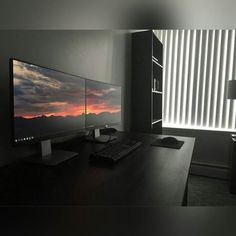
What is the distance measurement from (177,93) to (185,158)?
2.36 m

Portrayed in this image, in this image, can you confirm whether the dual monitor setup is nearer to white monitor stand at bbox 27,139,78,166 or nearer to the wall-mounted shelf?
white monitor stand at bbox 27,139,78,166

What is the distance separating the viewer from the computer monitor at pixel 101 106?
4.57 feet

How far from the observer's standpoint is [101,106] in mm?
1548

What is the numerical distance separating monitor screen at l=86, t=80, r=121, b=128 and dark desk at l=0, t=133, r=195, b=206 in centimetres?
38

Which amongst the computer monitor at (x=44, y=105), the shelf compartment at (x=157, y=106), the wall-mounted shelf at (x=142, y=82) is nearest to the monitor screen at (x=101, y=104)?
the computer monitor at (x=44, y=105)

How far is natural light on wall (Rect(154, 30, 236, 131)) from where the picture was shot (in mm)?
3092

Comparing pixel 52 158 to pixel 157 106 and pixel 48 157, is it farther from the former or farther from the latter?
pixel 157 106

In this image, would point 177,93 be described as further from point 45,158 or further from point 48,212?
point 48,212

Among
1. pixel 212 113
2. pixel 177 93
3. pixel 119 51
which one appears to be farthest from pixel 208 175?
pixel 119 51

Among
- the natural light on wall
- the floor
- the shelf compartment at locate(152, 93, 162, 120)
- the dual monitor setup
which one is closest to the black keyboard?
the dual monitor setup

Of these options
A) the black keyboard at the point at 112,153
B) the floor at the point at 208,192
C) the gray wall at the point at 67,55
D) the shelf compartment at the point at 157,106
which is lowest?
the floor at the point at 208,192

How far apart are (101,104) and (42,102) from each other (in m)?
0.65

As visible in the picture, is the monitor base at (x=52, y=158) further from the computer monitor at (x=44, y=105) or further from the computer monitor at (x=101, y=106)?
the computer monitor at (x=101, y=106)

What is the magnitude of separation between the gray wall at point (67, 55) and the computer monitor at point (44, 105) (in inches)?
5.6
